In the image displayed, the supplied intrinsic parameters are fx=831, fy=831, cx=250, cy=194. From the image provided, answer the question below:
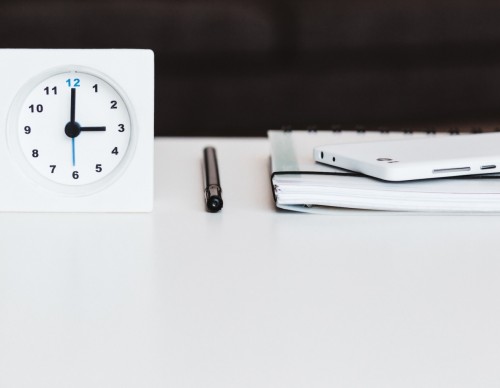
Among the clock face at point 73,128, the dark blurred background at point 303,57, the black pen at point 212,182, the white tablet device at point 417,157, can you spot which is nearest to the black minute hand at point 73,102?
the clock face at point 73,128

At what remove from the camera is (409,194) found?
0.81 meters

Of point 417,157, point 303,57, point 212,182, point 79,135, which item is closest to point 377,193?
point 417,157

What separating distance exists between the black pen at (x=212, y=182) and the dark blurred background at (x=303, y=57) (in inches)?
43.0

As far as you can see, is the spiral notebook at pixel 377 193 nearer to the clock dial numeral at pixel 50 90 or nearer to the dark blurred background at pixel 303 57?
the clock dial numeral at pixel 50 90

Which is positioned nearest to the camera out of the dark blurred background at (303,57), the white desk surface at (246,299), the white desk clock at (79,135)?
the white desk surface at (246,299)

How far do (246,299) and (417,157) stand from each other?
318mm

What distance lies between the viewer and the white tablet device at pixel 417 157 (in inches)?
32.6

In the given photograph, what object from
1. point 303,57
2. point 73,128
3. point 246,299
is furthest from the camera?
point 303,57

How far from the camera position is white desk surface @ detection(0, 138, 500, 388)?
20.2 inches

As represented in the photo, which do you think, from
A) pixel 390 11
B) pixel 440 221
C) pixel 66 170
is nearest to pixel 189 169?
pixel 66 170

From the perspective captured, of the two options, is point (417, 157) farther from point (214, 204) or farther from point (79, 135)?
point (79, 135)

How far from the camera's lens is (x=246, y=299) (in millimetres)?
621

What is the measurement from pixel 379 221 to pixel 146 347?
0.34m

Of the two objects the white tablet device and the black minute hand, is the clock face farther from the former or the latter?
the white tablet device
